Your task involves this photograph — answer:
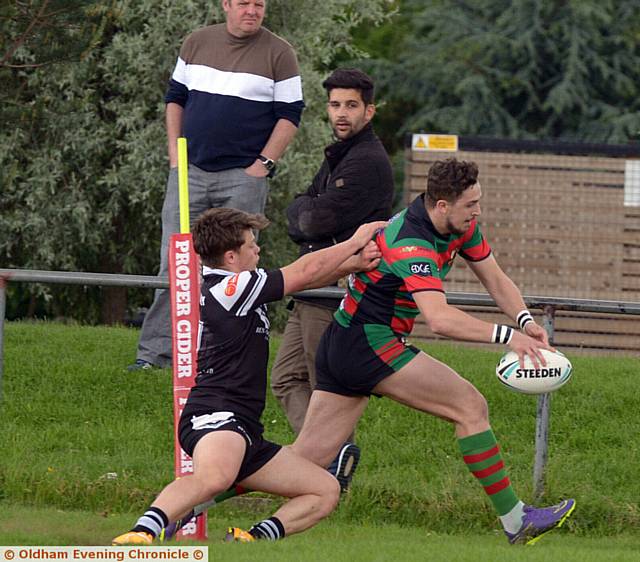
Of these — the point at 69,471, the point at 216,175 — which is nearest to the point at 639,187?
the point at 216,175

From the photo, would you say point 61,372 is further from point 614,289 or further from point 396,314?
point 614,289

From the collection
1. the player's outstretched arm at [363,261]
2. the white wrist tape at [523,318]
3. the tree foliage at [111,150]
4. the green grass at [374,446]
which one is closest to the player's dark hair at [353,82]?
the player's outstretched arm at [363,261]

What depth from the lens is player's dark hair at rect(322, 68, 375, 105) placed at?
7945mm

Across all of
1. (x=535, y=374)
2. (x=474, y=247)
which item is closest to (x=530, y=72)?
(x=474, y=247)

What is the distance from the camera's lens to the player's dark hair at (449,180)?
7035 millimetres

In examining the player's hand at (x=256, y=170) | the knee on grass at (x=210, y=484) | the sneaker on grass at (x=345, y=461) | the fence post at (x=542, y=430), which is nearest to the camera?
the knee on grass at (x=210, y=484)

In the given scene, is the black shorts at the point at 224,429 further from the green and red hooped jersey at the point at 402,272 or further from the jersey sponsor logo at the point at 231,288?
the green and red hooped jersey at the point at 402,272

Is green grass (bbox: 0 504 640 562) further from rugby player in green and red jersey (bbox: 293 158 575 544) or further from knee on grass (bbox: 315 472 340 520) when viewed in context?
rugby player in green and red jersey (bbox: 293 158 575 544)

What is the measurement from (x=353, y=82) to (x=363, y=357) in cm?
163

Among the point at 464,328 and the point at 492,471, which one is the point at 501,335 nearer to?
the point at 464,328

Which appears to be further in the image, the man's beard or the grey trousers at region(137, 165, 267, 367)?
the grey trousers at region(137, 165, 267, 367)

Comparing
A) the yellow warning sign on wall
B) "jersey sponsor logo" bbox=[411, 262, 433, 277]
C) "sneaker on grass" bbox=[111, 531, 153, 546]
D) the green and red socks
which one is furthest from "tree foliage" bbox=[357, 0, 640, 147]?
"sneaker on grass" bbox=[111, 531, 153, 546]

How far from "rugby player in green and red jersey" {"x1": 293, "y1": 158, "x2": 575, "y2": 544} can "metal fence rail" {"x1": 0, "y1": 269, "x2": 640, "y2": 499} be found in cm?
73

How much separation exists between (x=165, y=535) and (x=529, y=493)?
2483 mm
